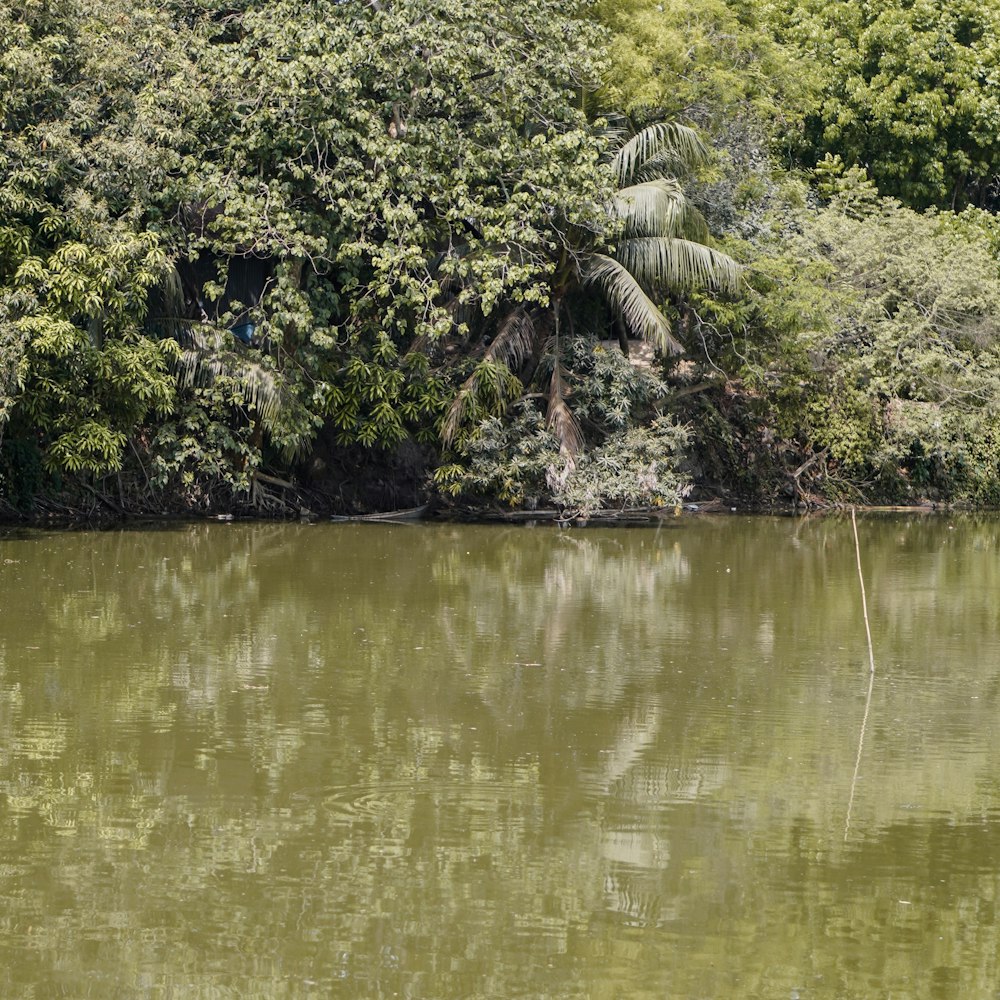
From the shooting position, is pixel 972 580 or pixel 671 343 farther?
pixel 671 343

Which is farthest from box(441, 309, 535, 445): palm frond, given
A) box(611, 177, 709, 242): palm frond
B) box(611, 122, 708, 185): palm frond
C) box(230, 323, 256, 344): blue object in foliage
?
box(230, 323, 256, 344): blue object in foliage

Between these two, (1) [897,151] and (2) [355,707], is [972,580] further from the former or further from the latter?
(1) [897,151]

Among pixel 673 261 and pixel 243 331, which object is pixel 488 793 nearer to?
pixel 673 261

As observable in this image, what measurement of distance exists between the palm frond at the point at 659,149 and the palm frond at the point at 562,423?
117 inches

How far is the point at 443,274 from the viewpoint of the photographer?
20.8m

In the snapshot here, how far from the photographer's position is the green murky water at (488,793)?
5.60m

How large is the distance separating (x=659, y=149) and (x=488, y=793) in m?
14.9

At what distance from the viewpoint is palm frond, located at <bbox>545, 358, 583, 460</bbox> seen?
20.2 meters

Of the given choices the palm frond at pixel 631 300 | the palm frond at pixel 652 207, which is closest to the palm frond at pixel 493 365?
the palm frond at pixel 631 300

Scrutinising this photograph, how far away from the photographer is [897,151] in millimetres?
29094

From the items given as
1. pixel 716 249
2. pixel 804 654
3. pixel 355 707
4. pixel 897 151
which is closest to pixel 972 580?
pixel 804 654

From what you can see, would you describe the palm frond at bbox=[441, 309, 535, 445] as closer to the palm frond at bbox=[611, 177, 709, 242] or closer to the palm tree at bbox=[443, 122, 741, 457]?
the palm tree at bbox=[443, 122, 741, 457]

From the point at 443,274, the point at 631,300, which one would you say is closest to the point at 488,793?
the point at 631,300

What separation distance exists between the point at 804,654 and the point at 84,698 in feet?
17.2
